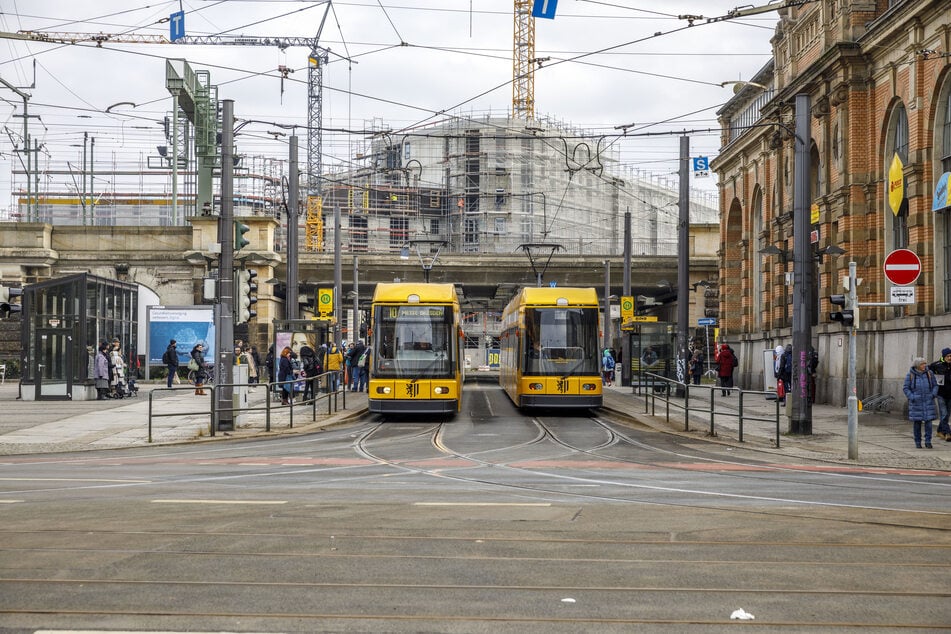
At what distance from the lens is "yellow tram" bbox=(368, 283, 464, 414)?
24672 mm

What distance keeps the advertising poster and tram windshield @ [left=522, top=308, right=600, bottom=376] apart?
18.0m

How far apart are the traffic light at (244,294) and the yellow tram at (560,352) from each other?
23.5 feet

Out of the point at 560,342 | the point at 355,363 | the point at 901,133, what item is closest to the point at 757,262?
the point at 901,133

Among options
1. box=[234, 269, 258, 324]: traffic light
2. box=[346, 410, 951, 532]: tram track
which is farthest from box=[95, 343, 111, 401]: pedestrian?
box=[346, 410, 951, 532]: tram track

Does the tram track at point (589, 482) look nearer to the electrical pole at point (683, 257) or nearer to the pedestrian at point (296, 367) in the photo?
the pedestrian at point (296, 367)

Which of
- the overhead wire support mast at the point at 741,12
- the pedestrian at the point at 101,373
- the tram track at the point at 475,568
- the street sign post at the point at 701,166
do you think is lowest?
the tram track at the point at 475,568

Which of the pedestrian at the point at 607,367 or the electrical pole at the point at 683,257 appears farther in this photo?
the pedestrian at the point at 607,367

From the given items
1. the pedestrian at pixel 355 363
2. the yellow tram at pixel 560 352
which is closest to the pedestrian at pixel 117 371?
the pedestrian at pixel 355 363

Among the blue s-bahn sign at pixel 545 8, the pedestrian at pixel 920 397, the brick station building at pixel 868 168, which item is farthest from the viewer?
the brick station building at pixel 868 168

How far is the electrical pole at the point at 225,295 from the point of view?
69.9ft

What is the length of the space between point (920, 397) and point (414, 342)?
11050mm

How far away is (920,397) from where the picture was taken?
732 inches

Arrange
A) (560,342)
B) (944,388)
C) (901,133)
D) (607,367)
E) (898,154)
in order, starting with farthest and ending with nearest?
(607,367), (901,133), (898,154), (560,342), (944,388)

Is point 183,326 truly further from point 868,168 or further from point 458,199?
point 458,199
